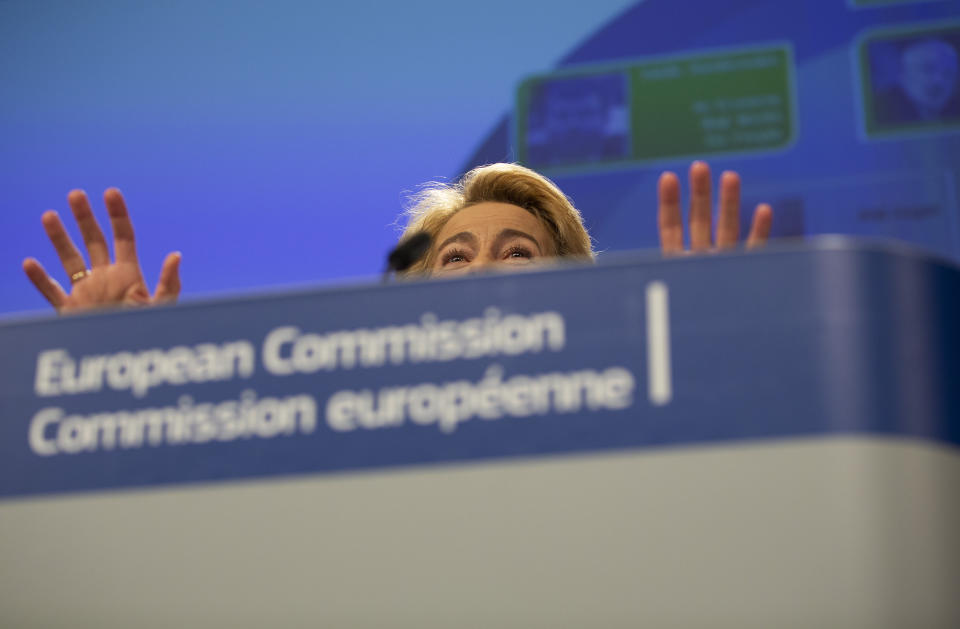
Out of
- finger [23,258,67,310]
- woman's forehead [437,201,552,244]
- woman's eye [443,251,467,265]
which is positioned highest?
woman's forehead [437,201,552,244]

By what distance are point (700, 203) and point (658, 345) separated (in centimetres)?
68

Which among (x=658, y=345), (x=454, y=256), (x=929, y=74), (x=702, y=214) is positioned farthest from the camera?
(x=929, y=74)

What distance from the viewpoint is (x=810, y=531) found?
2.17 ft

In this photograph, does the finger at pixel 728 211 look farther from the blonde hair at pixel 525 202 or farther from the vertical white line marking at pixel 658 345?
the vertical white line marking at pixel 658 345

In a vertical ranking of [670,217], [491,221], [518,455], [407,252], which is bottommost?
[518,455]

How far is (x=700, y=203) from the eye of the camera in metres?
1.35

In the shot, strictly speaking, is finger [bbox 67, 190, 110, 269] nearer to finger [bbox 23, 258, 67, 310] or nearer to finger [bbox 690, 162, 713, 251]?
finger [bbox 23, 258, 67, 310]

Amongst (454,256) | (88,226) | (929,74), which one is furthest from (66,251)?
(929,74)

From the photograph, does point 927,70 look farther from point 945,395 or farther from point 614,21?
point 945,395

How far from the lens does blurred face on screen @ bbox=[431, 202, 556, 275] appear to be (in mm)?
1702

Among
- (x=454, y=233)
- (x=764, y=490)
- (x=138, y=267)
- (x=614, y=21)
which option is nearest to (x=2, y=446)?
(x=138, y=267)

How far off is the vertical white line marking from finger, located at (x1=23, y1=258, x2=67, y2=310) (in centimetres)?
87

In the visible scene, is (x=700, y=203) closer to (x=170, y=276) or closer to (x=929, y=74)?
(x=170, y=276)

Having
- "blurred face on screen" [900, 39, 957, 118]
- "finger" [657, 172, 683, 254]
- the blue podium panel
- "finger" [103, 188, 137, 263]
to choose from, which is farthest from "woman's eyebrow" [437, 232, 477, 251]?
"blurred face on screen" [900, 39, 957, 118]
